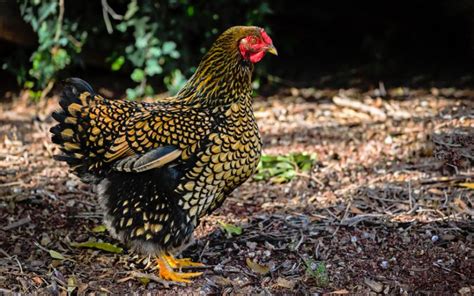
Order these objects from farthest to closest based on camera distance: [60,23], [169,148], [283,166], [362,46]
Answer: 1. [362,46]
2. [60,23]
3. [283,166]
4. [169,148]

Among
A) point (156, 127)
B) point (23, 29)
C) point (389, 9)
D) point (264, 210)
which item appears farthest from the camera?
point (389, 9)

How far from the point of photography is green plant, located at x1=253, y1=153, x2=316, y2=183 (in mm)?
4945

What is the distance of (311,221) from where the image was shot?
4207 mm

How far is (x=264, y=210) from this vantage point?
448cm

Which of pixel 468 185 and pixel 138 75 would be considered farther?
pixel 138 75

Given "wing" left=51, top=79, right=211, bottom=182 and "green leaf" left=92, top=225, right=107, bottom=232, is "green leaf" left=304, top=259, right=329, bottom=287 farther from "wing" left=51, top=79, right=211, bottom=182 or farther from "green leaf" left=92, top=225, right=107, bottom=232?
"green leaf" left=92, top=225, right=107, bottom=232

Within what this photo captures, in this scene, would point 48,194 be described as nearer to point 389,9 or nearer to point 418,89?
point 418,89

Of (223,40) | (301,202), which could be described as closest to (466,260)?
(301,202)

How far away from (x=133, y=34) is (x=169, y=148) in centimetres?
340

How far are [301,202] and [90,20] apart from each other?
10.9ft

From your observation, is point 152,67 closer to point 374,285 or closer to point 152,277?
point 152,277

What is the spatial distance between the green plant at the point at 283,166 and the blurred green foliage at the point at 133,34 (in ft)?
5.84

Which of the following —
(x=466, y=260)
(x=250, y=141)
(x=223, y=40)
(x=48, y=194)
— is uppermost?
(x=223, y=40)

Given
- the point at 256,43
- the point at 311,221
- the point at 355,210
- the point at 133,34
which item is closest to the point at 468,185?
the point at 355,210
